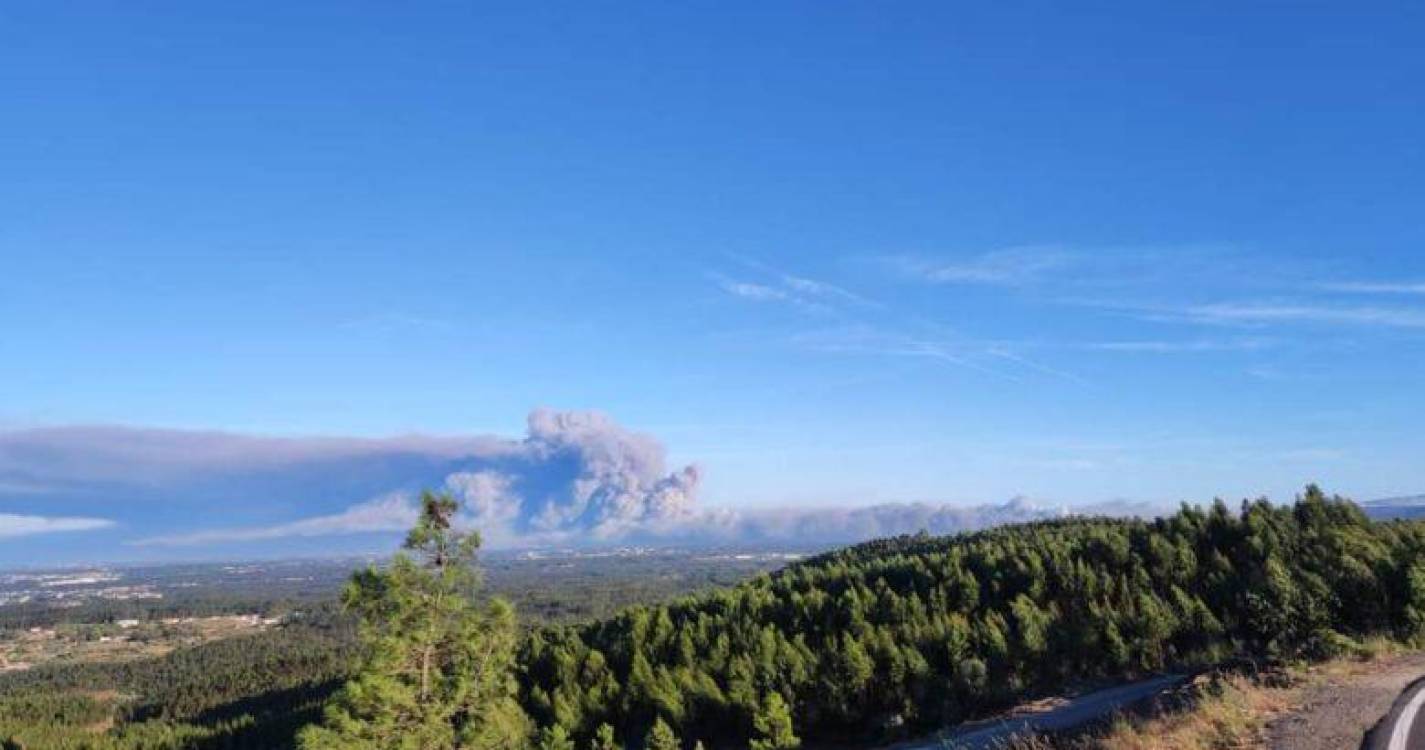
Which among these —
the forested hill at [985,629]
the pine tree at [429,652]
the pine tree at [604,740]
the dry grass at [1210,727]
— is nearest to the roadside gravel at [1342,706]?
the dry grass at [1210,727]

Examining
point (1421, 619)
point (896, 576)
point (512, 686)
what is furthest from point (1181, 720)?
point (896, 576)

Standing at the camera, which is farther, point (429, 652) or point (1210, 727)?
point (429, 652)

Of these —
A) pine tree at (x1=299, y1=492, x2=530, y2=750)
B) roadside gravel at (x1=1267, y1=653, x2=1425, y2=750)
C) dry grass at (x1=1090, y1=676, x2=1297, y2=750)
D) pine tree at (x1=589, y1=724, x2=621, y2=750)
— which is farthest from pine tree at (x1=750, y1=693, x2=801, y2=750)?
dry grass at (x1=1090, y1=676, x2=1297, y2=750)

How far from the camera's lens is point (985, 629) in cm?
7869

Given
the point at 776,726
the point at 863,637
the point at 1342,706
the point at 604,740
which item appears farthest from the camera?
the point at 604,740

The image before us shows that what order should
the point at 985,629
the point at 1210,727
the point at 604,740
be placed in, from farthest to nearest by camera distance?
the point at 604,740 → the point at 985,629 → the point at 1210,727

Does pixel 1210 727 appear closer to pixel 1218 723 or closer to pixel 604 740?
pixel 1218 723

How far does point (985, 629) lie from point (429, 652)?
172ft

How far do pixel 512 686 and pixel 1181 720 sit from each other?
30836mm

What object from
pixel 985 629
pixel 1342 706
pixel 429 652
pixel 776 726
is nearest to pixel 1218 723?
pixel 1342 706

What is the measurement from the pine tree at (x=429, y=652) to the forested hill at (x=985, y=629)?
83.5ft

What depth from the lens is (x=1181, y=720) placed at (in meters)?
21.9

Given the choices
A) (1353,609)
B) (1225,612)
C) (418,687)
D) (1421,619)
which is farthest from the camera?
(1225,612)

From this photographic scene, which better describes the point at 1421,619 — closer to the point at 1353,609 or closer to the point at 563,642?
the point at 1353,609
